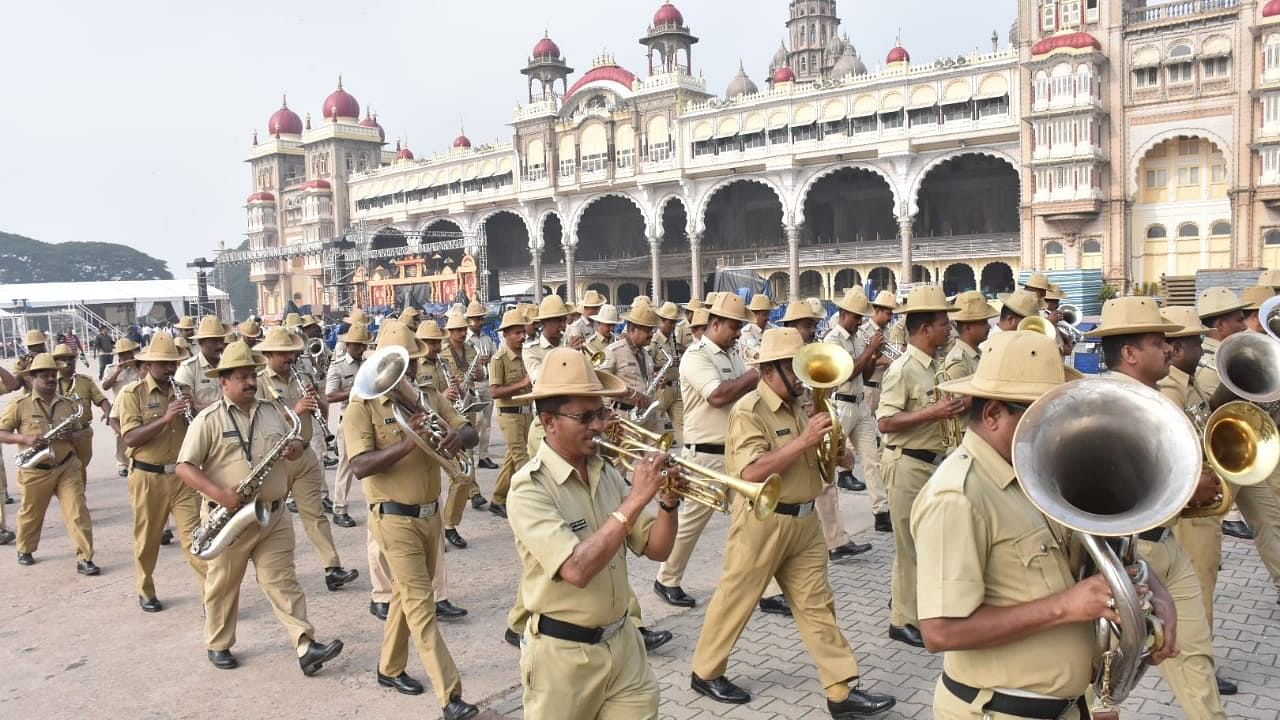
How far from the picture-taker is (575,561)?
9.76 feet

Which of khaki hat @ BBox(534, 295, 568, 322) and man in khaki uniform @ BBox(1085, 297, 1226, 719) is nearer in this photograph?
man in khaki uniform @ BBox(1085, 297, 1226, 719)

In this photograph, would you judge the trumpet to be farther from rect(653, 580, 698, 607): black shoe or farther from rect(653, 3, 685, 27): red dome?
rect(653, 3, 685, 27): red dome

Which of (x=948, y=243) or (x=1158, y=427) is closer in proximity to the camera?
(x=1158, y=427)

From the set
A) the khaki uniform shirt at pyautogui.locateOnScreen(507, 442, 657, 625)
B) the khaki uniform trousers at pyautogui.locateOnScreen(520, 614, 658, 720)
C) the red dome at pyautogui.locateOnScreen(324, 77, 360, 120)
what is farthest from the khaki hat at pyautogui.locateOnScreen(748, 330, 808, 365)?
the red dome at pyautogui.locateOnScreen(324, 77, 360, 120)

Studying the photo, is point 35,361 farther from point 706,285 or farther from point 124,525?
point 706,285

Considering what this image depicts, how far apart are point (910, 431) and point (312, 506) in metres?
4.57

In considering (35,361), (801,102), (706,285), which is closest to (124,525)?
(35,361)

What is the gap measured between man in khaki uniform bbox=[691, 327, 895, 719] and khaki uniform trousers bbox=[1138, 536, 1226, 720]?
1322 millimetres

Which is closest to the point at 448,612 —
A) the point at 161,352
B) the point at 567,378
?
the point at 161,352

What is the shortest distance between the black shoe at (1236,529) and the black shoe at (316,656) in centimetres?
686

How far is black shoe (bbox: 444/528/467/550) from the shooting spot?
7.96m

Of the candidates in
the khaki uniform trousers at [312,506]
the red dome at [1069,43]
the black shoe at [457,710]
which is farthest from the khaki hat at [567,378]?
the red dome at [1069,43]

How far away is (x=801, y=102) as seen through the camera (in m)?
36.6

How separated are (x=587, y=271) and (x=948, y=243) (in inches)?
779
